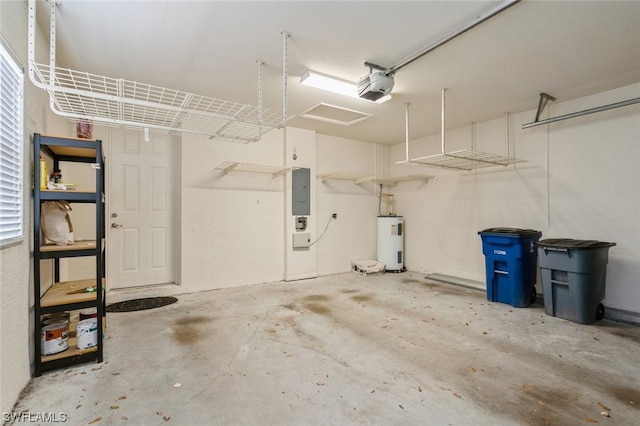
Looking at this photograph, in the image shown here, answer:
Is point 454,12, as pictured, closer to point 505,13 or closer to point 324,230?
point 505,13

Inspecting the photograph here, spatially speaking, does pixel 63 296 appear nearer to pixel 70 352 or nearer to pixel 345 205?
pixel 70 352

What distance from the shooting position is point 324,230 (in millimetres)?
5719

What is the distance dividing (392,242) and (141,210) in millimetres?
4377

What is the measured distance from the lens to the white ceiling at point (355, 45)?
7.20 ft

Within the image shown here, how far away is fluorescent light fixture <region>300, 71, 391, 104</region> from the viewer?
315 centimetres

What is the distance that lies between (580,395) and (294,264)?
12.9 ft

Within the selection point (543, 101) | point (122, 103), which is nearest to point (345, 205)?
point (543, 101)

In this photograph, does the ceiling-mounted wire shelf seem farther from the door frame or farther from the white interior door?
the white interior door

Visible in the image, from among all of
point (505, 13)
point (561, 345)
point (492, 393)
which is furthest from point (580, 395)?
point (505, 13)

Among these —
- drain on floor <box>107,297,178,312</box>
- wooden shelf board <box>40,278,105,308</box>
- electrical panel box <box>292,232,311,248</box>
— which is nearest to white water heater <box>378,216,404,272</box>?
electrical panel box <box>292,232,311,248</box>

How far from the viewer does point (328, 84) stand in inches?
131

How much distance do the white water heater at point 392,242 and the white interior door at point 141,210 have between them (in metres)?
3.78

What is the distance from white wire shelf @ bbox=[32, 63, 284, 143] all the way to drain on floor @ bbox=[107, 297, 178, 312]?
215cm

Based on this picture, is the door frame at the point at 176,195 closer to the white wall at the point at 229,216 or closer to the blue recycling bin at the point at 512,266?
the white wall at the point at 229,216
